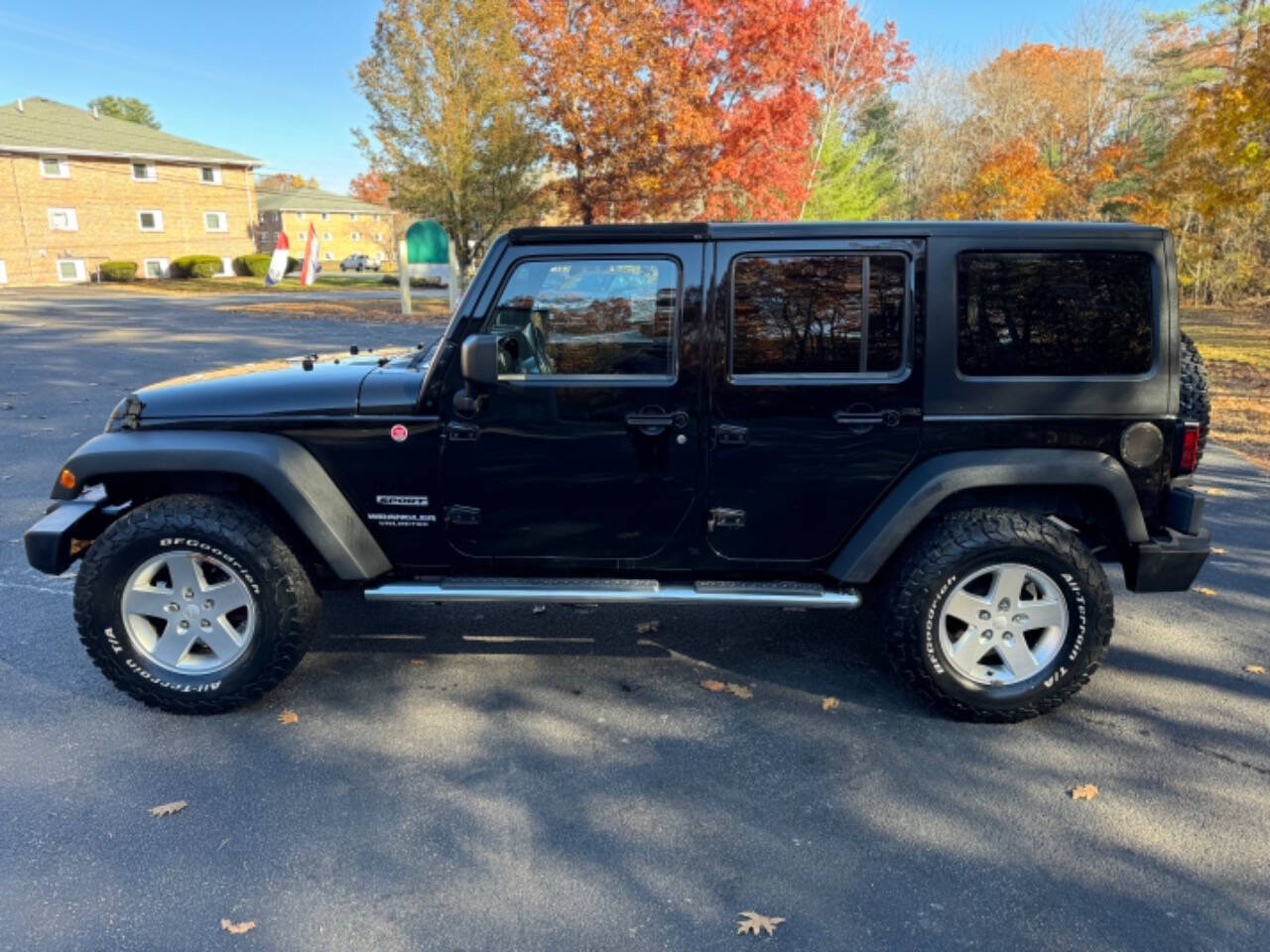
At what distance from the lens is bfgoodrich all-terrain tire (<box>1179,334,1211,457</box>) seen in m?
3.87

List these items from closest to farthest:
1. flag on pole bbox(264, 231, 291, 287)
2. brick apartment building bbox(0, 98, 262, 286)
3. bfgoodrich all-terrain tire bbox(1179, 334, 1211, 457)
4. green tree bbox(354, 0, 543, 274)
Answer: bfgoodrich all-terrain tire bbox(1179, 334, 1211, 457)
green tree bbox(354, 0, 543, 274)
flag on pole bbox(264, 231, 291, 287)
brick apartment building bbox(0, 98, 262, 286)

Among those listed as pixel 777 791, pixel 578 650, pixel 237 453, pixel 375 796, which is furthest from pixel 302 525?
pixel 777 791

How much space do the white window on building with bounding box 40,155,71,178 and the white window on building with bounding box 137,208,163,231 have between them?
3155 mm

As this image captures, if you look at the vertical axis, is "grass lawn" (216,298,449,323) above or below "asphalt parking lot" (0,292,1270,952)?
above

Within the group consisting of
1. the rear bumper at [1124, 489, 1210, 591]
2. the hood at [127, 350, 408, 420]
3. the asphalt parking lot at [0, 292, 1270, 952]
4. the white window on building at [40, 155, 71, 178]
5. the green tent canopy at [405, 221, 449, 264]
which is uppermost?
the white window on building at [40, 155, 71, 178]

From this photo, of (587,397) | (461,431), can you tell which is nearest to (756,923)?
(587,397)

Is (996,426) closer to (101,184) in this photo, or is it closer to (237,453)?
(237,453)

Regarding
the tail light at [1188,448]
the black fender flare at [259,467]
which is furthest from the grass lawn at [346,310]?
the tail light at [1188,448]

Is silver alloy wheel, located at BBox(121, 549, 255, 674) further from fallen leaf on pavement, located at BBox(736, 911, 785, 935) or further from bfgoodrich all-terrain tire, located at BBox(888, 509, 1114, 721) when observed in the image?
bfgoodrich all-terrain tire, located at BBox(888, 509, 1114, 721)

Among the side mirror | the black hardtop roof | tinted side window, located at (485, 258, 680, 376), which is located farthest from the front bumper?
the black hardtop roof

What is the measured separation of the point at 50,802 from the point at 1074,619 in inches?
150

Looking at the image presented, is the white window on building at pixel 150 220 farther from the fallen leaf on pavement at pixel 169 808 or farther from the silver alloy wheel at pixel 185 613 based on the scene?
the fallen leaf on pavement at pixel 169 808

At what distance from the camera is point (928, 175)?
34531mm

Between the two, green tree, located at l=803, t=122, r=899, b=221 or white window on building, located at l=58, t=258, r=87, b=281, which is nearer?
green tree, located at l=803, t=122, r=899, b=221
